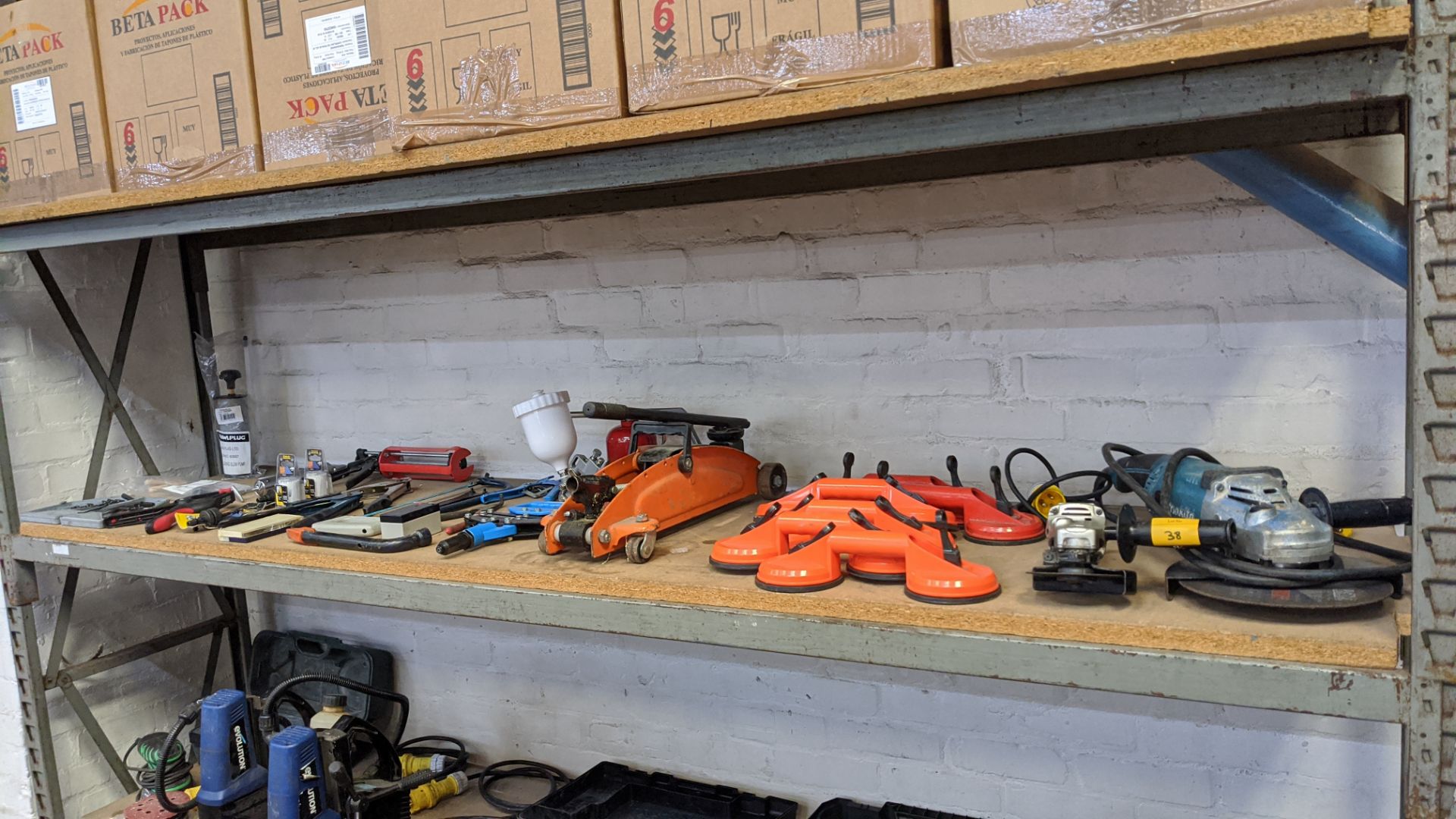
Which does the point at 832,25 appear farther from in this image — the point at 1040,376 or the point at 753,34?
the point at 1040,376

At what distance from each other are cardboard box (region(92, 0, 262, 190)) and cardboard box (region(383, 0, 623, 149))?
29cm

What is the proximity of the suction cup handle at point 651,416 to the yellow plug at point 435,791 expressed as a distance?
34.5 inches

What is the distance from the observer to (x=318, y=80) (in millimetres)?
1278

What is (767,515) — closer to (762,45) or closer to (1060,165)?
(762,45)

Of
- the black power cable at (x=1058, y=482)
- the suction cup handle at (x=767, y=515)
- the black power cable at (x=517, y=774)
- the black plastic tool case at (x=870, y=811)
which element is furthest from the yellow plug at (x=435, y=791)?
the black power cable at (x=1058, y=482)

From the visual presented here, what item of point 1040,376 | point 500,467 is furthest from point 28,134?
point 1040,376

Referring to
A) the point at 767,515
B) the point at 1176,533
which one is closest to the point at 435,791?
the point at 767,515

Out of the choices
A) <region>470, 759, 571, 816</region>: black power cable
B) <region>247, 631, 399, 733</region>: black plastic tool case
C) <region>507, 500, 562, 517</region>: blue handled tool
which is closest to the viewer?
<region>507, 500, 562, 517</region>: blue handled tool

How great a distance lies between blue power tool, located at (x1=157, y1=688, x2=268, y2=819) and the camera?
5.01 ft

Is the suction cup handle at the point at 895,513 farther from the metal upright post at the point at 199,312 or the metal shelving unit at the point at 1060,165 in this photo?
the metal upright post at the point at 199,312

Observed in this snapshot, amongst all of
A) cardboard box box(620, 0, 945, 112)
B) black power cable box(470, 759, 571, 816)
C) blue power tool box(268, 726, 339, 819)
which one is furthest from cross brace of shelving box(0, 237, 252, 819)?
cardboard box box(620, 0, 945, 112)

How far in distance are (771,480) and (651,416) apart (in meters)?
0.23

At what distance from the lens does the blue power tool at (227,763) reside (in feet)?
5.01

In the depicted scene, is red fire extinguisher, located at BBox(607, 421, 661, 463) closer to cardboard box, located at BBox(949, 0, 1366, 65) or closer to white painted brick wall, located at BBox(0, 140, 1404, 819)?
white painted brick wall, located at BBox(0, 140, 1404, 819)
